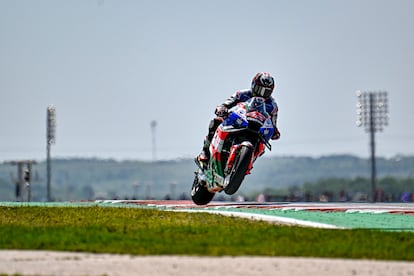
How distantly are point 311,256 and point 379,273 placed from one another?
202cm

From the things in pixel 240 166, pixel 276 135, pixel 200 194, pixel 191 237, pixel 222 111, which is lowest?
pixel 191 237

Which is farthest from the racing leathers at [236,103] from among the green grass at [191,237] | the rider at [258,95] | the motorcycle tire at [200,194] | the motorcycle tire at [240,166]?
the green grass at [191,237]

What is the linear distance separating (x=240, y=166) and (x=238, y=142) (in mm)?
897

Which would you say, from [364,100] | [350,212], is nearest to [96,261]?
[350,212]

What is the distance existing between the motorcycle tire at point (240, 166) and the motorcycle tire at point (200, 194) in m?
3.47

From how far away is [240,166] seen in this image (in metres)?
29.0

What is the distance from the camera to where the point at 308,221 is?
89.4ft

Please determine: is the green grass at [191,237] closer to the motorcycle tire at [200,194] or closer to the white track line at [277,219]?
the white track line at [277,219]

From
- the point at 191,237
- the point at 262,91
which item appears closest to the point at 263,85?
the point at 262,91

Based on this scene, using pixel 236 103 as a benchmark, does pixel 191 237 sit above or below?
below

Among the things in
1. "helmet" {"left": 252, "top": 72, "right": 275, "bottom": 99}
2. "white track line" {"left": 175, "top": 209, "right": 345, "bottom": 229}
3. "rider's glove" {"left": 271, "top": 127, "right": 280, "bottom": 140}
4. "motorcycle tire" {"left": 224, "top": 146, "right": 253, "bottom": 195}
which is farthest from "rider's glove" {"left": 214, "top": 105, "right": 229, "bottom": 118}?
"white track line" {"left": 175, "top": 209, "right": 345, "bottom": 229}

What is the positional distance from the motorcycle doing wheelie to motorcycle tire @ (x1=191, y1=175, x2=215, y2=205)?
2039 millimetres

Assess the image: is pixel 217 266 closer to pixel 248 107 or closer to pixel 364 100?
pixel 248 107

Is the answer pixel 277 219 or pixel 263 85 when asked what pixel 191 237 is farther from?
pixel 263 85
